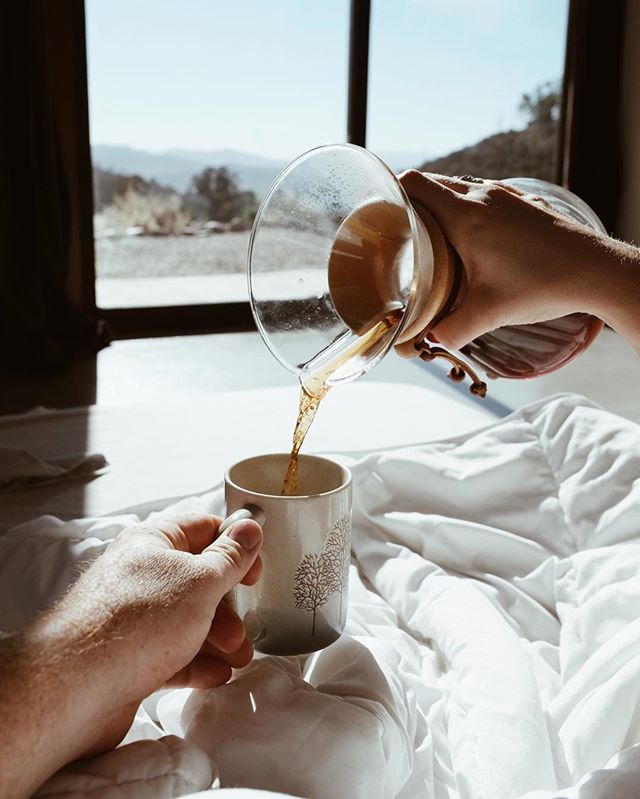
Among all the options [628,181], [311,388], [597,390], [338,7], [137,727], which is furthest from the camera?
[628,181]

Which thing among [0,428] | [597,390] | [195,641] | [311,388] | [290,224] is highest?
[290,224]

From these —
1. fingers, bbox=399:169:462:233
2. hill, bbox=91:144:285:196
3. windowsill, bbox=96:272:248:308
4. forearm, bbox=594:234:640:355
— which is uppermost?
fingers, bbox=399:169:462:233

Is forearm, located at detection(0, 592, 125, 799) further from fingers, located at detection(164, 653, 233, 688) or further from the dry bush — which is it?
the dry bush

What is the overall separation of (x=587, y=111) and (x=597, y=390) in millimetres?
1920

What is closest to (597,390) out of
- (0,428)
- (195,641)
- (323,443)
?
(323,443)

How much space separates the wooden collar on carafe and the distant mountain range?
2707 millimetres

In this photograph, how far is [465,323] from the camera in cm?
72

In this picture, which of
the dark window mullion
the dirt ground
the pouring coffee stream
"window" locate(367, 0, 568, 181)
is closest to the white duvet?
the pouring coffee stream

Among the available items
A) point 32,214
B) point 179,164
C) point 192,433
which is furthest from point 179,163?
point 192,433

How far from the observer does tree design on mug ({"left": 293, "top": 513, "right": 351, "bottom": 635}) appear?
69 centimetres

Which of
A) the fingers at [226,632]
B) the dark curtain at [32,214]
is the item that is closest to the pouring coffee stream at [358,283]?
the fingers at [226,632]

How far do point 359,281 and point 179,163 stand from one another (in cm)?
295

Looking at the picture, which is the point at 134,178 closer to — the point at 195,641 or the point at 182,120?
the point at 182,120

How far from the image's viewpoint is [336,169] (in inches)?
29.0
